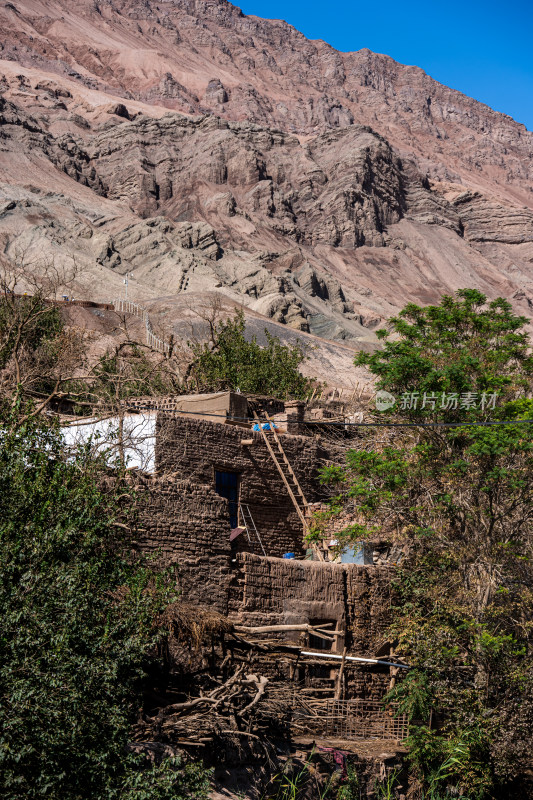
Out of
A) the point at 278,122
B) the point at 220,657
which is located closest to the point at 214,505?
the point at 220,657

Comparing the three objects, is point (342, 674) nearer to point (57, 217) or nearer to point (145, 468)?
point (145, 468)

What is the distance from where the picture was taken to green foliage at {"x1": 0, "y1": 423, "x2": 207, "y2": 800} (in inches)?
316

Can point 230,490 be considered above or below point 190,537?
above

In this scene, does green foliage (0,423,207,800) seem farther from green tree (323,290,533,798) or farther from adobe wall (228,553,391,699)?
green tree (323,290,533,798)

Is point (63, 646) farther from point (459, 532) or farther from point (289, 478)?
point (289, 478)

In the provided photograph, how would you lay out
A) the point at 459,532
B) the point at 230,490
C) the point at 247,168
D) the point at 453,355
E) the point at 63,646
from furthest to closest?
the point at 247,168, the point at 453,355, the point at 230,490, the point at 459,532, the point at 63,646

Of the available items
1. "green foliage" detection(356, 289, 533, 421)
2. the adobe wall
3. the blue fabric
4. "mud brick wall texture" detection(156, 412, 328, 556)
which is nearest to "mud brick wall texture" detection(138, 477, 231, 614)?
the adobe wall

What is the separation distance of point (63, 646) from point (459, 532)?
34.8ft

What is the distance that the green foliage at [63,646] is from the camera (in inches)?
316

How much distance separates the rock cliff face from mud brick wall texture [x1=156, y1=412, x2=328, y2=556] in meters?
35.6


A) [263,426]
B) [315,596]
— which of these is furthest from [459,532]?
[263,426]

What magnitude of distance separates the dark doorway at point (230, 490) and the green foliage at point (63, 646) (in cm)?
754

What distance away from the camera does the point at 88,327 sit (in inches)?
1774

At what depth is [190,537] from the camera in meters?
14.7
